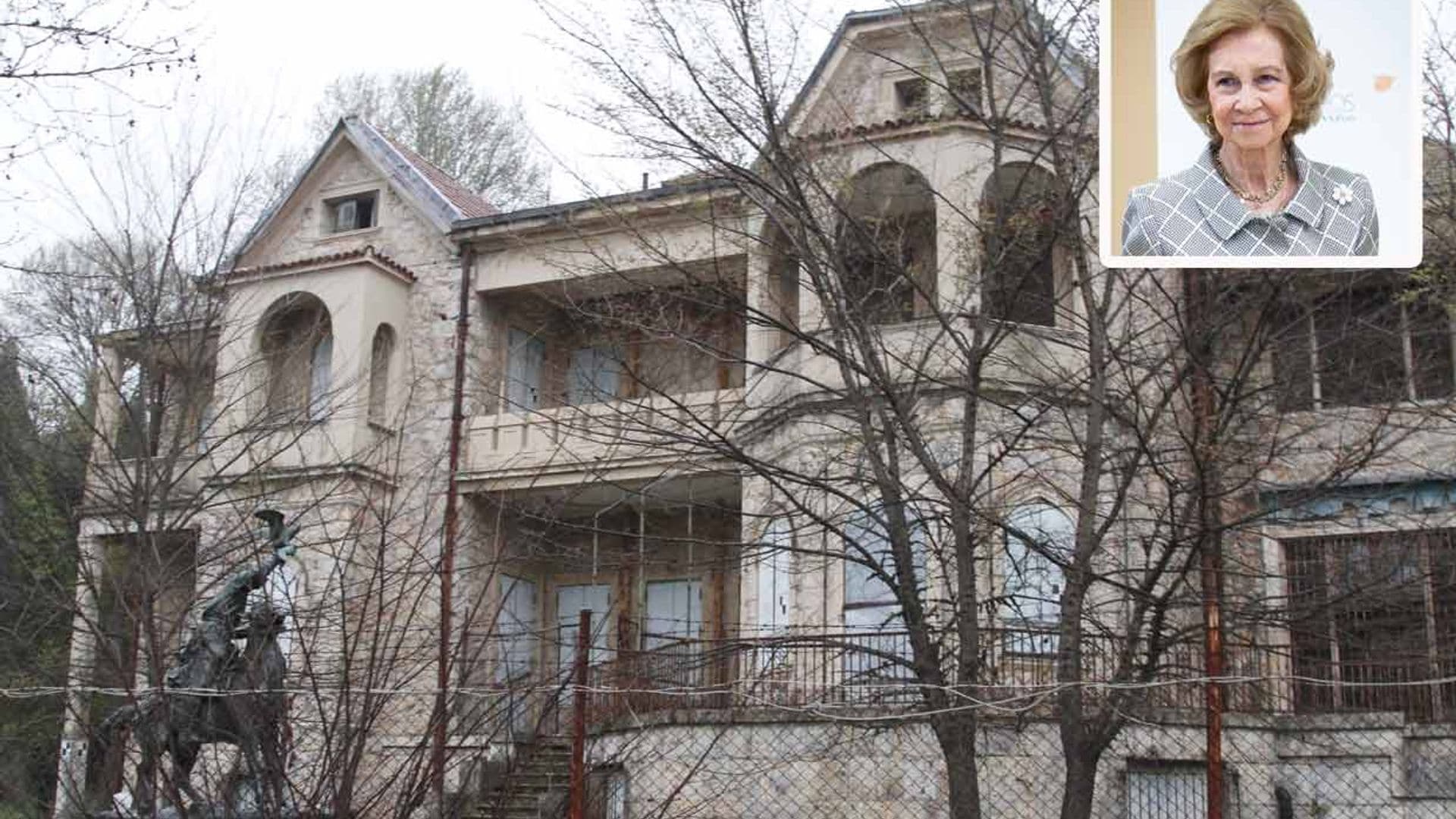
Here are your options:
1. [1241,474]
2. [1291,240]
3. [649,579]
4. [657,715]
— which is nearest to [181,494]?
[657,715]

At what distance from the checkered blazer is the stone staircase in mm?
3928

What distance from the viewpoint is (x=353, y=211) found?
75.3 feet

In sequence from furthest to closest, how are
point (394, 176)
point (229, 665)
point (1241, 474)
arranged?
point (394, 176) < point (1241, 474) < point (229, 665)

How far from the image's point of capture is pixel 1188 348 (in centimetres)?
827

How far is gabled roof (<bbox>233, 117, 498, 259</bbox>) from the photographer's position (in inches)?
860

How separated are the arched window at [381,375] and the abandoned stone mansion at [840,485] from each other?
9cm

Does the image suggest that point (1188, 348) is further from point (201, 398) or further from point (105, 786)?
point (201, 398)

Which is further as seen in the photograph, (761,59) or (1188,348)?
(761,59)

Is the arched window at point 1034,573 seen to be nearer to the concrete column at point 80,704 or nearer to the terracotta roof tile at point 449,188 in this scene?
the concrete column at point 80,704

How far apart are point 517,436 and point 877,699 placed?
11.8 meters

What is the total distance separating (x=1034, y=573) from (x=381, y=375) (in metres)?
12.3

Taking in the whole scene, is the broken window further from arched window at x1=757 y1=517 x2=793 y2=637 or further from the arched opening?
arched window at x1=757 y1=517 x2=793 y2=637

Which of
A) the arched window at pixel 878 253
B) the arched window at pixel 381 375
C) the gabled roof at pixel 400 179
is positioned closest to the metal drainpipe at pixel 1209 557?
the arched window at pixel 878 253

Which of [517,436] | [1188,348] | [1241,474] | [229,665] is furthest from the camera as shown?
[517,436]
